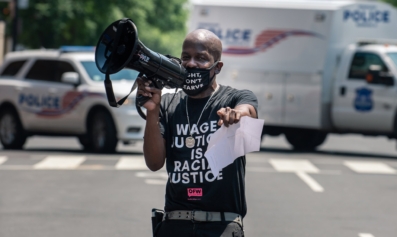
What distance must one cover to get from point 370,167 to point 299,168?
1367 millimetres

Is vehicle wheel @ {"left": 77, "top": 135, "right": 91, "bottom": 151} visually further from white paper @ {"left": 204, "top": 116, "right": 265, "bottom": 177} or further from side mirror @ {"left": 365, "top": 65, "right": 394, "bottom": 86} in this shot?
white paper @ {"left": 204, "top": 116, "right": 265, "bottom": 177}

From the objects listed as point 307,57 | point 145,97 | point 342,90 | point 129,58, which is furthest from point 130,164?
point 129,58

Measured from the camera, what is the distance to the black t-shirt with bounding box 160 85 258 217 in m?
4.36

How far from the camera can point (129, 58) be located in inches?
151

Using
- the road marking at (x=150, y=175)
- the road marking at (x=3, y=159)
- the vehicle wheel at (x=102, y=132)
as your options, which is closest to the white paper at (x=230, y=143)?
the road marking at (x=150, y=175)

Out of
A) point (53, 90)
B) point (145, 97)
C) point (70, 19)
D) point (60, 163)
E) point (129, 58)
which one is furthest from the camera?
point (70, 19)

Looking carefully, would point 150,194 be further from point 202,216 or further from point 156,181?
point 202,216

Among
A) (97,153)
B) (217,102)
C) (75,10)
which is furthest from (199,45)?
(75,10)

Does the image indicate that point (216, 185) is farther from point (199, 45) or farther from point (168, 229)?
point (199, 45)

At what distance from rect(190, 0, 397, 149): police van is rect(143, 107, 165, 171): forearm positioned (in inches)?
601

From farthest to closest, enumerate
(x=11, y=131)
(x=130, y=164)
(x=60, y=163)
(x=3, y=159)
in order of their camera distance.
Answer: (x=11, y=131) → (x=3, y=159) → (x=60, y=163) → (x=130, y=164)

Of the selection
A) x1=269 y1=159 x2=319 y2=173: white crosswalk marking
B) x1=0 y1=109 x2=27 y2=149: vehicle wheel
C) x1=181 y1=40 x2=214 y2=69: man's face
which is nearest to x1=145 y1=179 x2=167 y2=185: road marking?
x1=269 y1=159 x2=319 y2=173: white crosswalk marking

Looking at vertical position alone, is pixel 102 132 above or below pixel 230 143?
below

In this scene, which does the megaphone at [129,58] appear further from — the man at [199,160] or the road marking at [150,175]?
the road marking at [150,175]
